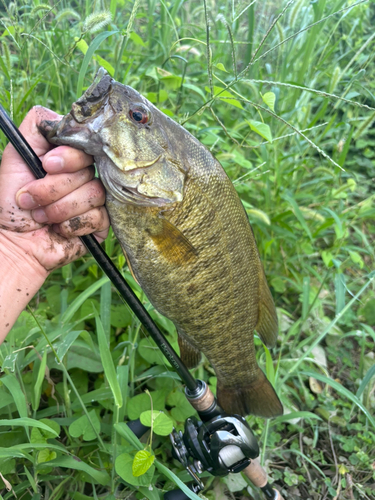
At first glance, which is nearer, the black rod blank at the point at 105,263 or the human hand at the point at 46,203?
the black rod blank at the point at 105,263

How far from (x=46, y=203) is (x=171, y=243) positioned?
1.48ft

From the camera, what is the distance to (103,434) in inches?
69.9

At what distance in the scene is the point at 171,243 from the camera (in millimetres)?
1351

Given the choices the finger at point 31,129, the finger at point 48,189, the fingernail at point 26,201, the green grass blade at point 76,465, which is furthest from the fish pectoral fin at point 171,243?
the green grass blade at point 76,465

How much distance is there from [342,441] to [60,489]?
Answer: 162cm

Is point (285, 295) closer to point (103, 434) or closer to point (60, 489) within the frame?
point (103, 434)

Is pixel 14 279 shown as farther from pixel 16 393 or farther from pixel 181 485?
pixel 181 485

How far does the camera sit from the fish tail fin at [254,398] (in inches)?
69.8

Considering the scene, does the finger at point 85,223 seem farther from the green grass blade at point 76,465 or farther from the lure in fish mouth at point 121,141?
the green grass blade at point 76,465

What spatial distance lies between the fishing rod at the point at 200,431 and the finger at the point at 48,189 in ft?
0.62

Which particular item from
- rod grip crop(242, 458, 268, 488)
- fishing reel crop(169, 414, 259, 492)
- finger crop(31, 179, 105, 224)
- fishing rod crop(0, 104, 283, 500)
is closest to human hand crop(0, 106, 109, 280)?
finger crop(31, 179, 105, 224)

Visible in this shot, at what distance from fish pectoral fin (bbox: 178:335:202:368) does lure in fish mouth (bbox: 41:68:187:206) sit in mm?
711

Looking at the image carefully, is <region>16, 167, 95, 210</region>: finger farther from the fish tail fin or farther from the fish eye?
the fish tail fin

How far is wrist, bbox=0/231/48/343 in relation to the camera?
1.28 m
